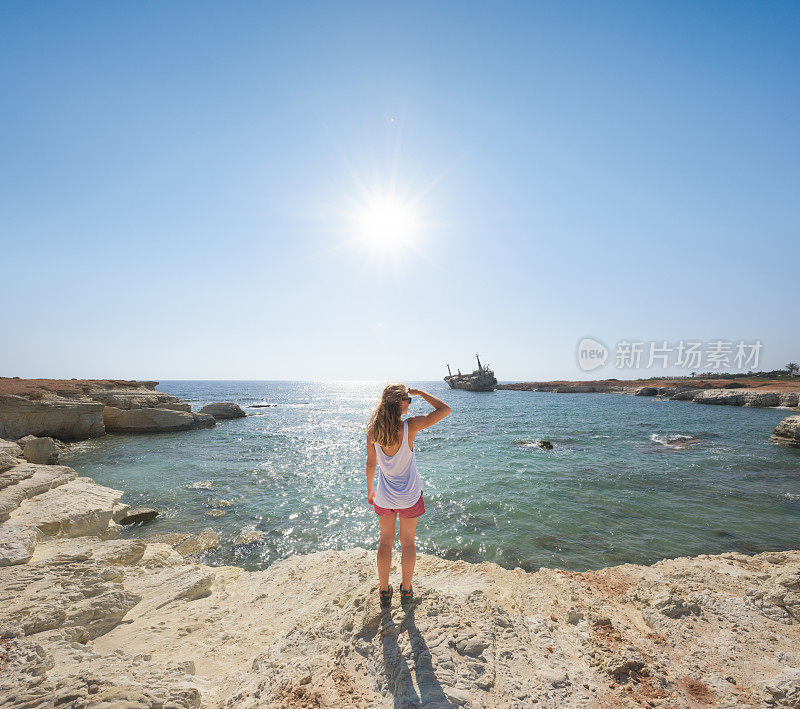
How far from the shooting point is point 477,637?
322cm

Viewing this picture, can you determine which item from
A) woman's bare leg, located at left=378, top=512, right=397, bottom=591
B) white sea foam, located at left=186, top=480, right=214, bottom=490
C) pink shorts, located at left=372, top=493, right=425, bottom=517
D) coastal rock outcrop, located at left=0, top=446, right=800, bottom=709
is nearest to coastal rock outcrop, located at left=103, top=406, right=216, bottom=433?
white sea foam, located at left=186, top=480, right=214, bottom=490

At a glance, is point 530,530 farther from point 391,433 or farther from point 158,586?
point 158,586

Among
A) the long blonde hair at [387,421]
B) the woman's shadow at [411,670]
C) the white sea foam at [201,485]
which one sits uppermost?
the long blonde hair at [387,421]

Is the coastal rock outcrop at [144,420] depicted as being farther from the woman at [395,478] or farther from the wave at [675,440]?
the wave at [675,440]

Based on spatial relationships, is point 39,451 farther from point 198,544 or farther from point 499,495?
point 499,495

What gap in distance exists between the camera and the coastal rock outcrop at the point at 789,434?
65.9 feet

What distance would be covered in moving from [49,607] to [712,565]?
946cm

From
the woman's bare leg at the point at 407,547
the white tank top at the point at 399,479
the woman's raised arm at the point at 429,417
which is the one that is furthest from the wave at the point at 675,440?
the white tank top at the point at 399,479

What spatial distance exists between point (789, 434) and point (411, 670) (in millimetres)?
29255

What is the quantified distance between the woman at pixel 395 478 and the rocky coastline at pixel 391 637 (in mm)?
407

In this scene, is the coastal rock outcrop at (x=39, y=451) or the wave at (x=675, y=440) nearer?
the coastal rock outcrop at (x=39, y=451)

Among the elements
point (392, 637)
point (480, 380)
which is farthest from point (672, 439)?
point (480, 380)

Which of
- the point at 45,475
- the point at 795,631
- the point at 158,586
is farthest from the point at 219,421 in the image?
the point at 795,631

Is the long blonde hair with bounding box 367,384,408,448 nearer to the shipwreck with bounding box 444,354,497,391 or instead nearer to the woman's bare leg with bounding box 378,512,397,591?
the woman's bare leg with bounding box 378,512,397,591
